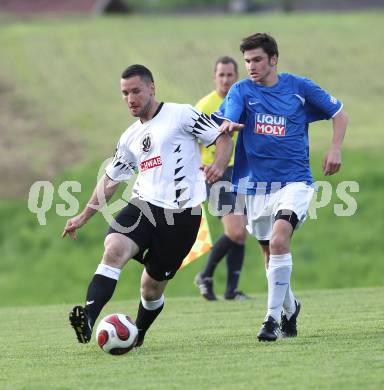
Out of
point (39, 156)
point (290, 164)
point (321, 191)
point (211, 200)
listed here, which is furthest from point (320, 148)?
point (290, 164)

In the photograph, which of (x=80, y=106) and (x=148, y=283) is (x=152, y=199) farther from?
(x=80, y=106)

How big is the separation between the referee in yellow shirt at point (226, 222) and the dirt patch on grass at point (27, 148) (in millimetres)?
11027

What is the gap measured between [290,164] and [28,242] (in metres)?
13.9

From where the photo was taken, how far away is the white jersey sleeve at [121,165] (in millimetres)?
7922

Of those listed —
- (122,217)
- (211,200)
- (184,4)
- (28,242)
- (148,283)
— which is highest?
(122,217)

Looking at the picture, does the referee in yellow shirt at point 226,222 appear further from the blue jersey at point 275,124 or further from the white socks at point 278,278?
the white socks at point 278,278

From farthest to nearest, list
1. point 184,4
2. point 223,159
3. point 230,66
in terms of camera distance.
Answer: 1. point 184,4
2. point 230,66
3. point 223,159

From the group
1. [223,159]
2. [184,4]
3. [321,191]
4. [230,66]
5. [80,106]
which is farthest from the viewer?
[184,4]

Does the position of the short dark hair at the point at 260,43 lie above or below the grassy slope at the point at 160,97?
above

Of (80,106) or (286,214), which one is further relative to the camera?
(80,106)

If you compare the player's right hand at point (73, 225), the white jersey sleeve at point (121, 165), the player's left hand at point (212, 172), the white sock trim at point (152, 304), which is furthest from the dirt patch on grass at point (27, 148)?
the player's left hand at point (212, 172)

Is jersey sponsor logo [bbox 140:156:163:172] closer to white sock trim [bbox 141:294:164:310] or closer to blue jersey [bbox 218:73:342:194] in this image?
blue jersey [bbox 218:73:342:194]

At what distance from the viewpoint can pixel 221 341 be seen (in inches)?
310

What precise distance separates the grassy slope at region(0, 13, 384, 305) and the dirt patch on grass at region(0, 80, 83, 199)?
84mm
